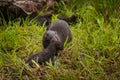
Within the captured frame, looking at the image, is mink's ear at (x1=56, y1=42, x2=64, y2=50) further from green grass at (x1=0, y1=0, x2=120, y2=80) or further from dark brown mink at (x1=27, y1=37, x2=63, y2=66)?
green grass at (x1=0, y1=0, x2=120, y2=80)

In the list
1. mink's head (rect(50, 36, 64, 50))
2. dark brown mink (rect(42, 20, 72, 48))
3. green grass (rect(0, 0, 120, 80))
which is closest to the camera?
green grass (rect(0, 0, 120, 80))

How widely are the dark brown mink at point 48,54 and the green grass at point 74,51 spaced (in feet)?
0.31

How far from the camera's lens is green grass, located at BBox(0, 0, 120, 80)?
473cm

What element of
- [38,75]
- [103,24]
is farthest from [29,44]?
[103,24]

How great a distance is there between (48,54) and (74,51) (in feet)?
1.80

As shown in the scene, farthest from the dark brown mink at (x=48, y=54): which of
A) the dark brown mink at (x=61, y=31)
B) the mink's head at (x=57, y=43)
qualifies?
the dark brown mink at (x=61, y=31)

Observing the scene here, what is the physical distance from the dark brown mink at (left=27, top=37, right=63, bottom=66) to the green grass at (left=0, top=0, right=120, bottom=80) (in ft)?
0.31

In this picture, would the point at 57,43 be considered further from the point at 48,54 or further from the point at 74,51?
the point at 74,51

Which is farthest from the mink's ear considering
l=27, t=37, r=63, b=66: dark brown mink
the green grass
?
the green grass

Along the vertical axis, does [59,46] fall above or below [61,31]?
below

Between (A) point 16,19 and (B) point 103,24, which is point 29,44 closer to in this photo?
(A) point 16,19

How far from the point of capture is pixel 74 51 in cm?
523

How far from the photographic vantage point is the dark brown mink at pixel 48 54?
4.79 metres

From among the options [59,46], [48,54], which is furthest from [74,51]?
[48,54]
